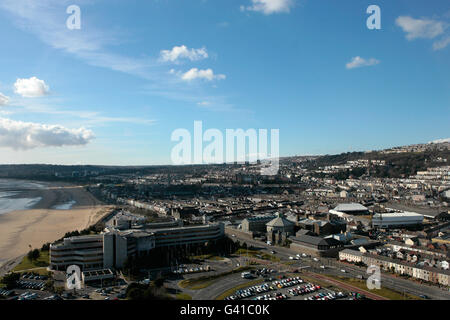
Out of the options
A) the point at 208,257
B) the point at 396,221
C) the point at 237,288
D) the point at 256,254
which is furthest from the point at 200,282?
the point at 396,221

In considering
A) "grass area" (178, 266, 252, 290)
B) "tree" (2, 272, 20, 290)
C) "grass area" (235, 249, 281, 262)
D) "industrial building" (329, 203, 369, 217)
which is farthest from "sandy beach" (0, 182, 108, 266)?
"industrial building" (329, 203, 369, 217)

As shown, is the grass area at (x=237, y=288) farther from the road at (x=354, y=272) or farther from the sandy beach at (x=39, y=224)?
the sandy beach at (x=39, y=224)

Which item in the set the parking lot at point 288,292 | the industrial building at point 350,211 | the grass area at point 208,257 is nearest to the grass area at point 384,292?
the parking lot at point 288,292

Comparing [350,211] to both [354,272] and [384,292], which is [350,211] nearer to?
[354,272]

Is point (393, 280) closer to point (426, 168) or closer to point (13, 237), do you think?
point (13, 237)

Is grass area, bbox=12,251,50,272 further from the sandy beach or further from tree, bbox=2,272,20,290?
tree, bbox=2,272,20,290
